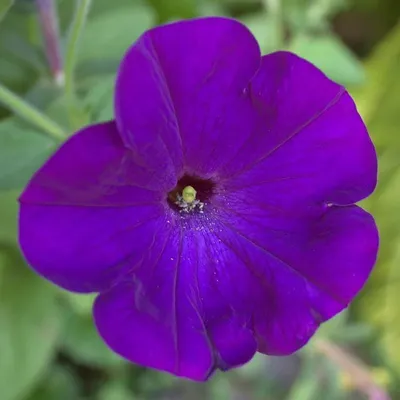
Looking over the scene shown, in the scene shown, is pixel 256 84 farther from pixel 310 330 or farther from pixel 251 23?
pixel 251 23

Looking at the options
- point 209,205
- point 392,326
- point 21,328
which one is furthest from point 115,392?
point 209,205

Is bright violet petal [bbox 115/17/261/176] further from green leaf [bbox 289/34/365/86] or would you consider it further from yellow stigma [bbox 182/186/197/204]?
green leaf [bbox 289/34/365/86]

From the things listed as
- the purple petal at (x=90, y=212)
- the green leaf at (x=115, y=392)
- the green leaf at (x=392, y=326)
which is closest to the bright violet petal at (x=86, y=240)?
the purple petal at (x=90, y=212)

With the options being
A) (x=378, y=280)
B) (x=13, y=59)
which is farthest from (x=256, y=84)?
(x=378, y=280)

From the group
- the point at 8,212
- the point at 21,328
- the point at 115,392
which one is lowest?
the point at 115,392

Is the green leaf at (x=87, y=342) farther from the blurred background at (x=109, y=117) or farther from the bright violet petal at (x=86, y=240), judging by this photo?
the bright violet petal at (x=86, y=240)

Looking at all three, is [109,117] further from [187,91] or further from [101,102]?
[187,91]

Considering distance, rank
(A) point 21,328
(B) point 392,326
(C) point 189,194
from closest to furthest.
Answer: (C) point 189,194, (A) point 21,328, (B) point 392,326

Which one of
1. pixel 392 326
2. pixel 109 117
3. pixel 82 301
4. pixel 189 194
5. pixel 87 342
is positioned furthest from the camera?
pixel 392 326
